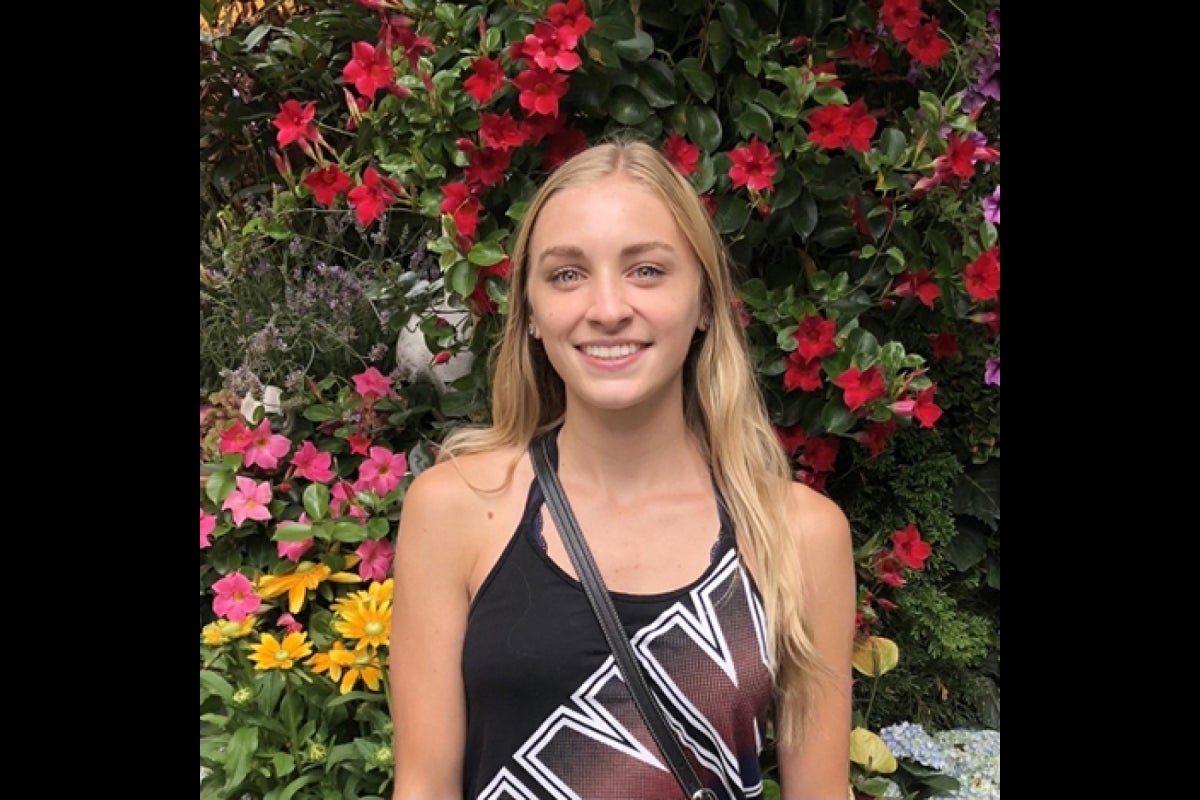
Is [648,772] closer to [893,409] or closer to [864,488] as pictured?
[893,409]

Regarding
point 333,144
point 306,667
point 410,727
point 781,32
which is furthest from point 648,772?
point 333,144

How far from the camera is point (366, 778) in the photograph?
6.63 feet

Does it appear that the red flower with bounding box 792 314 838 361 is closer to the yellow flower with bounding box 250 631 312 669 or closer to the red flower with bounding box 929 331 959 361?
the red flower with bounding box 929 331 959 361

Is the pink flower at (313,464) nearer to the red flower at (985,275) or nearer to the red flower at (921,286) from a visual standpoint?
the red flower at (921,286)

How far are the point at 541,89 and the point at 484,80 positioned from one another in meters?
0.12

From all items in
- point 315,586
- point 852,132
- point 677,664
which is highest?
point 852,132

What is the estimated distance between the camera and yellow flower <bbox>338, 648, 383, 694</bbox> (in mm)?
2027

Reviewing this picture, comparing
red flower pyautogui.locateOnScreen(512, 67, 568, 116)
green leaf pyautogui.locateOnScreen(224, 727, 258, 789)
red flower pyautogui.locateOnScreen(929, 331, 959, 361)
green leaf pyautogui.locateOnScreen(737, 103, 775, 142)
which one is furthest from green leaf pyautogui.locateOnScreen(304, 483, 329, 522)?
red flower pyautogui.locateOnScreen(929, 331, 959, 361)

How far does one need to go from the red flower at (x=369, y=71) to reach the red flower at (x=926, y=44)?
41.9 inches

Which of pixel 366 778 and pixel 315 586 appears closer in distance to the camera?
pixel 366 778

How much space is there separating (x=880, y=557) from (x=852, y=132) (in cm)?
100

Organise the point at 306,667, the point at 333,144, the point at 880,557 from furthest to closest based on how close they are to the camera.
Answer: the point at 333,144 → the point at 880,557 → the point at 306,667

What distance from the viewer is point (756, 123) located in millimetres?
1946

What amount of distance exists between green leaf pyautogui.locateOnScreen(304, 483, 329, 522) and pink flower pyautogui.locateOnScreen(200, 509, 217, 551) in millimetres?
249
